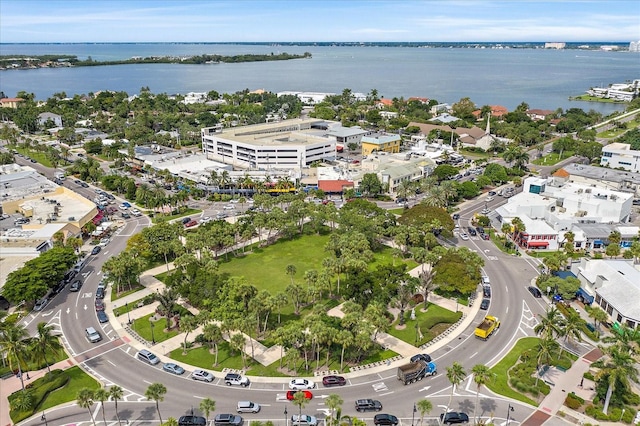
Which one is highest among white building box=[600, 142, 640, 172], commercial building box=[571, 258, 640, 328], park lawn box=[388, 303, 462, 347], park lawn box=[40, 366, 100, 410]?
white building box=[600, 142, 640, 172]

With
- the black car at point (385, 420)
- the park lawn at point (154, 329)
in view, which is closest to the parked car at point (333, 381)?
the black car at point (385, 420)

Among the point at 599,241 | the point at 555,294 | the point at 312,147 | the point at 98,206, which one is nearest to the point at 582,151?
the point at 599,241

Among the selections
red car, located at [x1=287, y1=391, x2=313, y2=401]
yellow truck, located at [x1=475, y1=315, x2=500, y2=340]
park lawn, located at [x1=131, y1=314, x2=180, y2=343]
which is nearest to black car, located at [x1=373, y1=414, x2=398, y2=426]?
red car, located at [x1=287, y1=391, x2=313, y2=401]

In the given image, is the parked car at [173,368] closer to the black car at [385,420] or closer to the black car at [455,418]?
the black car at [385,420]

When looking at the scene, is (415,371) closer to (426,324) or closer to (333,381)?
(333,381)

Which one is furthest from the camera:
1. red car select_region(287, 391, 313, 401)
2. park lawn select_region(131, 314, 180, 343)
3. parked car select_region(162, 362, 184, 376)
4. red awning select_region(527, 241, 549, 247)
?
red awning select_region(527, 241, 549, 247)

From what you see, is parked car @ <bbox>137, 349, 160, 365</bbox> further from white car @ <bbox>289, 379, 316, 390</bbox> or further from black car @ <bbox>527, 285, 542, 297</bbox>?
black car @ <bbox>527, 285, 542, 297</bbox>
